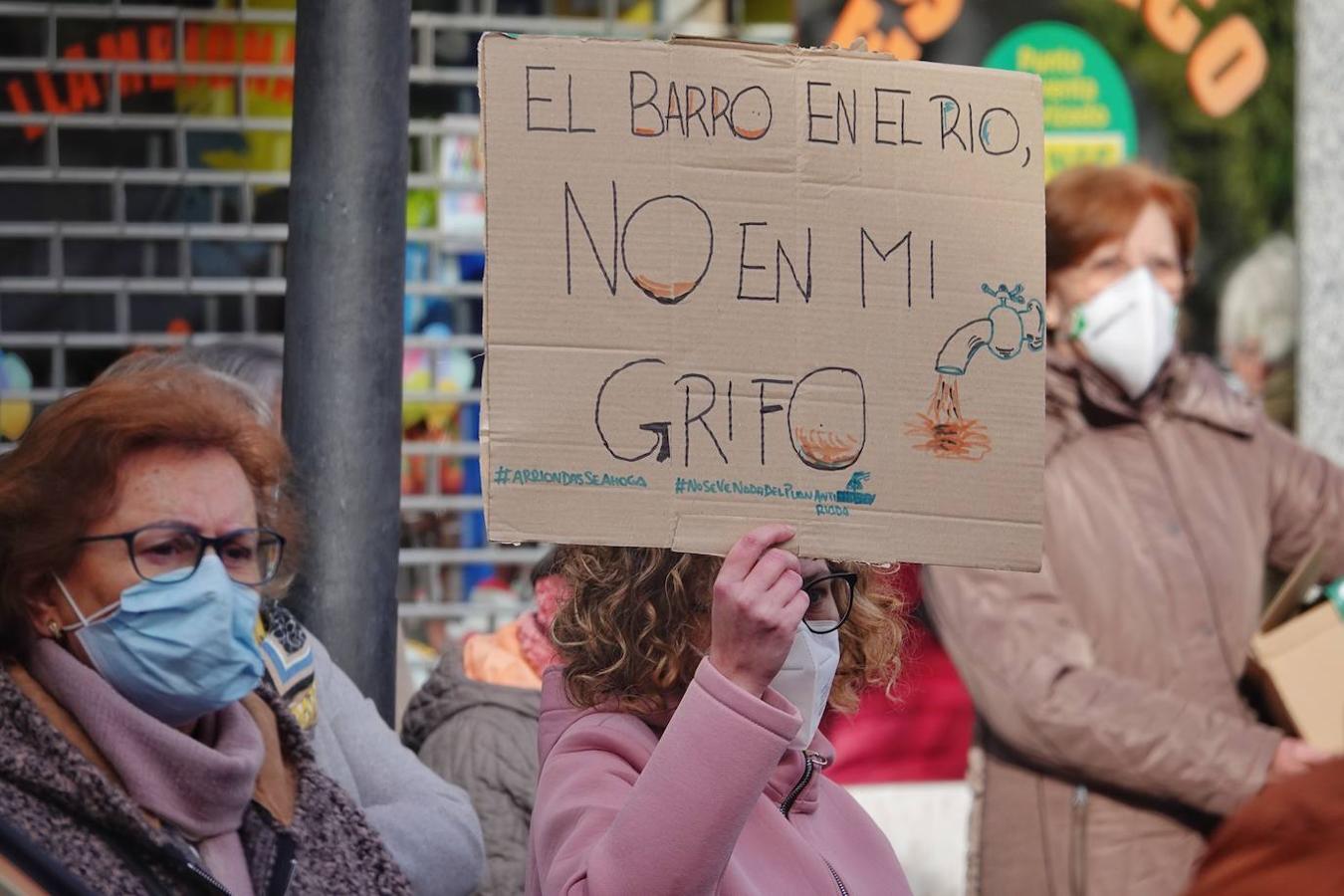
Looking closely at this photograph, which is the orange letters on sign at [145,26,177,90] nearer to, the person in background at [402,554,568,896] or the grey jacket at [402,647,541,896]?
the person in background at [402,554,568,896]

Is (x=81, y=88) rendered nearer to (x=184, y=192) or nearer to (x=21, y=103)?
(x=21, y=103)

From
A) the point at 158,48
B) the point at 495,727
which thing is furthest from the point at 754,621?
the point at 158,48

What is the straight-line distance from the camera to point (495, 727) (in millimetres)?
3865

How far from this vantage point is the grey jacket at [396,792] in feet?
11.0

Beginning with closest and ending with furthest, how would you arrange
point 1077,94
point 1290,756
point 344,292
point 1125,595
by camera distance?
point 344,292, point 1290,756, point 1125,595, point 1077,94

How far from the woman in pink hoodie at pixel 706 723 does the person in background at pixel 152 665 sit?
59cm

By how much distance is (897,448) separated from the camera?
2.49 m

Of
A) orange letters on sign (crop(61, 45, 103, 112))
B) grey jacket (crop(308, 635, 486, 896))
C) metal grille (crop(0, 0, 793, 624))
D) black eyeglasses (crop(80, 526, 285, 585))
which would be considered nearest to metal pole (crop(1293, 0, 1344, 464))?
metal grille (crop(0, 0, 793, 624))

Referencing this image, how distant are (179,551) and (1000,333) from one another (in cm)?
129

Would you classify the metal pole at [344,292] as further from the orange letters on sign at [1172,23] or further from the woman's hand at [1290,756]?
the orange letters on sign at [1172,23]

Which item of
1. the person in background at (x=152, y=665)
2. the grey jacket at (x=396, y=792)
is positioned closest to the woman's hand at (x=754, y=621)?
the person in background at (x=152, y=665)

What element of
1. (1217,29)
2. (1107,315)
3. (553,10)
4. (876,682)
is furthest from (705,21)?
(876,682)

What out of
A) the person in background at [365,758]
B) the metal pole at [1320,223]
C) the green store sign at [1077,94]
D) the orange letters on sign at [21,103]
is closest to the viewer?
the person in background at [365,758]

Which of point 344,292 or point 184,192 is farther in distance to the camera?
point 184,192
